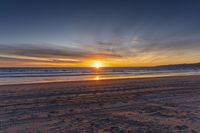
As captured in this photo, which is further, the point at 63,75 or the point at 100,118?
the point at 63,75

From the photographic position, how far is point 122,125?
19.8 feet

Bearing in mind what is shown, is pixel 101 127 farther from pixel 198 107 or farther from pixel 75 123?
pixel 198 107

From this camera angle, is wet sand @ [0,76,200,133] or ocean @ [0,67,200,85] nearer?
wet sand @ [0,76,200,133]

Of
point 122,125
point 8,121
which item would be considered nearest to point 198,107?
point 122,125

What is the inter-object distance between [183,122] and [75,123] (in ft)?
9.93

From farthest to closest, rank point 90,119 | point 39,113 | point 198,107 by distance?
point 198,107 → point 39,113 → point 90,119

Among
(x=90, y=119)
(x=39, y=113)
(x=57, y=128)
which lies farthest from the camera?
(x=39, y=113)

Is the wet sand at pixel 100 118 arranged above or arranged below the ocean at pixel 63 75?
below

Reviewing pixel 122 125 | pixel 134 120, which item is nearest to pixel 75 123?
pixel 122 125

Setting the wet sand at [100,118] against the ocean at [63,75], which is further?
the ocean at [63,75]

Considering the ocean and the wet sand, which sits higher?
the ocean

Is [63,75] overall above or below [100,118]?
above

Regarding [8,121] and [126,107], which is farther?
[126,107]

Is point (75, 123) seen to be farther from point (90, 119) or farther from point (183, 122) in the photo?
point (183, 122)
